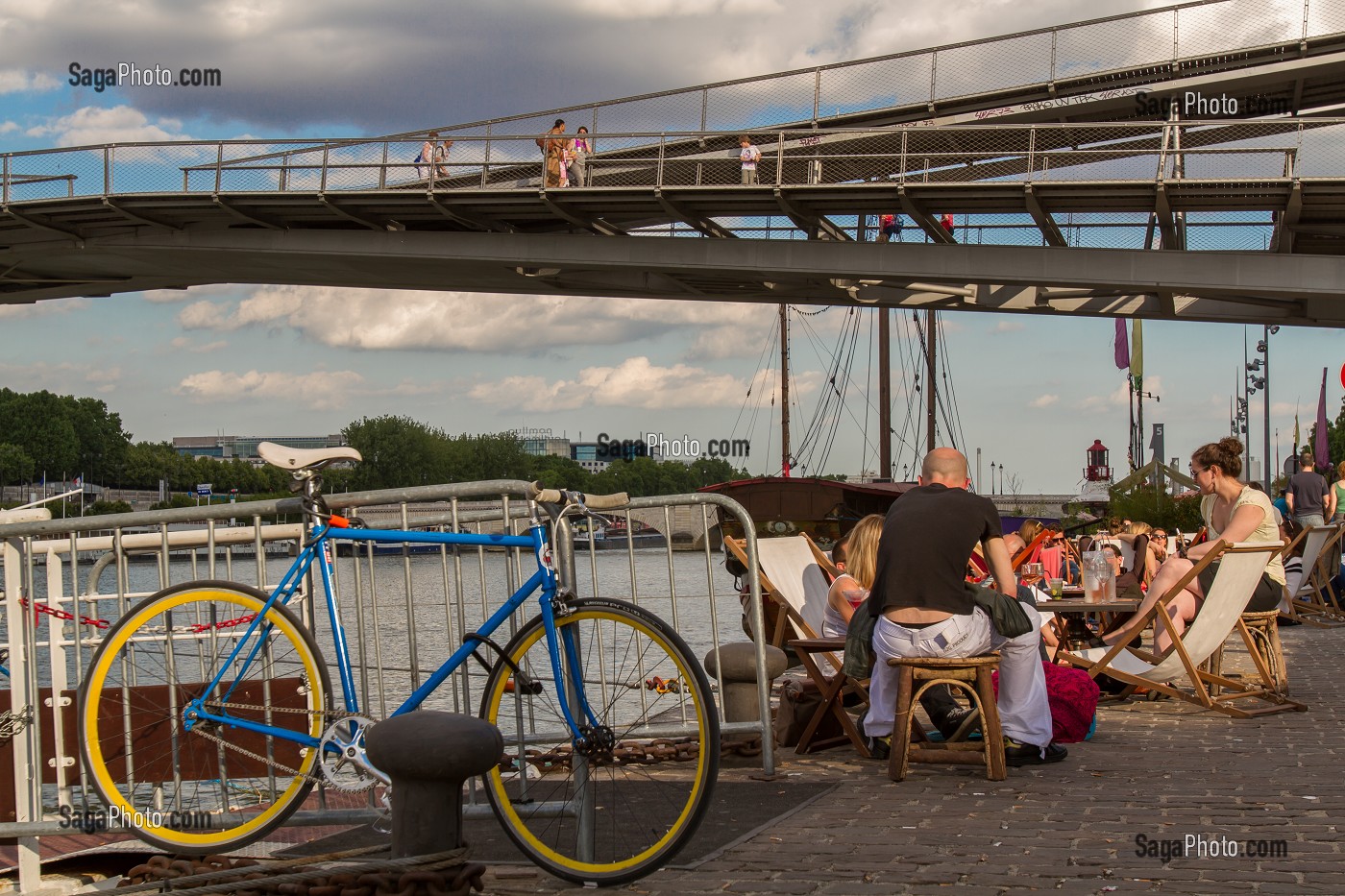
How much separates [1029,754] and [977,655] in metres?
0.65

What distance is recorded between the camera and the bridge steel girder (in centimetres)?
3148

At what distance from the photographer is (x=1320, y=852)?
459 cm

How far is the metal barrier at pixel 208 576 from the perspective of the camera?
5.00 metres

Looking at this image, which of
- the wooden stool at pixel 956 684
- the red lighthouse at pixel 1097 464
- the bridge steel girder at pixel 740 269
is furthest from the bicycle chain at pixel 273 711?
the red lighthouse at pixel 1097 464

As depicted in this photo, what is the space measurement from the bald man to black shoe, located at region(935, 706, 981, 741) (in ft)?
0.81

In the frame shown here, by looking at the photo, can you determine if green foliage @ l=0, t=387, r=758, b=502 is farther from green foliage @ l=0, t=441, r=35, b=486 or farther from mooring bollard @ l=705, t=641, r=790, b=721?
mooring bollard @ l=705, t=641, r=790, b=721

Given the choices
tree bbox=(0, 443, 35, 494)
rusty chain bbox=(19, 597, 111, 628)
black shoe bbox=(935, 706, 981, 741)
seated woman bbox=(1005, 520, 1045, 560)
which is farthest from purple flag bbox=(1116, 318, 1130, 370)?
tree bbox=(0, 443, 35, 494)

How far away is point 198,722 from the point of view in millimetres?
4891

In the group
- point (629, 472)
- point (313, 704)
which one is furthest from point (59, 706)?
point (629, 472)

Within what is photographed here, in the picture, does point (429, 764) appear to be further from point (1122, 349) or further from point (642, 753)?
point (1122, 349)

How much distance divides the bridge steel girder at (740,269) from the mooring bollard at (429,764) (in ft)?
97.2

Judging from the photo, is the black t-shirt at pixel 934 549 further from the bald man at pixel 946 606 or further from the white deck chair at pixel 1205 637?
the white deck chair at pixel 1205 637

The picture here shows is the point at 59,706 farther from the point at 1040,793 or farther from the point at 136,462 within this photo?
the point at 136,462

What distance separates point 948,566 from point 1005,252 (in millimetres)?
27232
